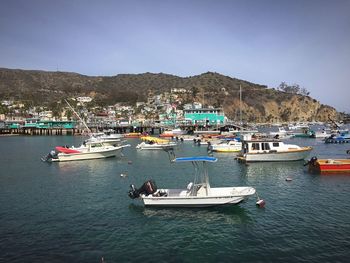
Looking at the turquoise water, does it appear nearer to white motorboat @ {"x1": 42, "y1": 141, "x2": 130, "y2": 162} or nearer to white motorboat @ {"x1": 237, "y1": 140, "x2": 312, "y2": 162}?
white motorboat @ {"x1": 237, "y1": 140, "x2": 312, "y2": 162}

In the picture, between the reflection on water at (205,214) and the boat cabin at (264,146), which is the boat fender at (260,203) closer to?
the reflection on water at (205,214)

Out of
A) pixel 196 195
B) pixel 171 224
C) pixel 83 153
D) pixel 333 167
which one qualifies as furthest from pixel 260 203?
pixel 83 153

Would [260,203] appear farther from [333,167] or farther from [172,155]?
[172,155]

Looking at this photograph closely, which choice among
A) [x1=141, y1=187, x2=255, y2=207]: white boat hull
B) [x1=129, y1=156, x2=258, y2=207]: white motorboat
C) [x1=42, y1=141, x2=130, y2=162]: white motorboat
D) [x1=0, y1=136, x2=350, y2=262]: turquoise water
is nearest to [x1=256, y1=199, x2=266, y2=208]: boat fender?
[x1=0, y1=136, x2=350, y2=262]: turquoise water

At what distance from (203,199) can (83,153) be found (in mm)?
33585

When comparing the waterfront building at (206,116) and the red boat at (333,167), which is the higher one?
the waterfront building at (206,116)

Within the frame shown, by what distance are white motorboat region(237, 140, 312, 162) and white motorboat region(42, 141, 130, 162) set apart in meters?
24.8

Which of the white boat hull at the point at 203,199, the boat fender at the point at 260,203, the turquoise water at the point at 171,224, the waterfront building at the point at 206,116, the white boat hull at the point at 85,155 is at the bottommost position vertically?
the turquoise water at the point at 171,224

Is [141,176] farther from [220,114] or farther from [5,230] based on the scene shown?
[220,114]

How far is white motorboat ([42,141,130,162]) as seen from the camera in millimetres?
49422

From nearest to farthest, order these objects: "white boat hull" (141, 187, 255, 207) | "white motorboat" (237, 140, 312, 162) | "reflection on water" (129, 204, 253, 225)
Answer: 1. "reflection on water" (129, 204, 253, 225)
2. "white boat hull" (141, 187, 255, 207)
3. "white motorboat" (237, 140, 312, 162)

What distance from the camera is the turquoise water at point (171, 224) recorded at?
16.1 meters

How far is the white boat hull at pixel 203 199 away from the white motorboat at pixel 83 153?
100 ft

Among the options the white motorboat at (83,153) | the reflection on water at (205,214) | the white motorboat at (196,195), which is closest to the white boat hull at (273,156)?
the white motorboat at (196,195)
